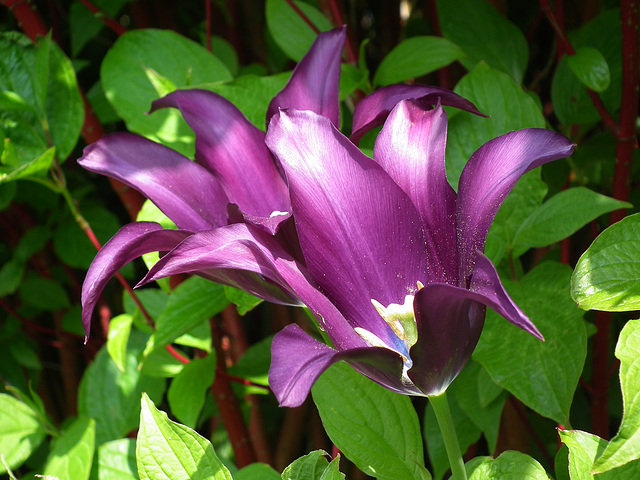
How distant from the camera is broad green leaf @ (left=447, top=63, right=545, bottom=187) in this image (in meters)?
0.63

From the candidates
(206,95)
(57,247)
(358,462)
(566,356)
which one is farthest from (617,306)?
(57,247)

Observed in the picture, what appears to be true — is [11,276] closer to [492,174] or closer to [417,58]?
[417,58]

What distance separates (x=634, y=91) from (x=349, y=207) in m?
0.37

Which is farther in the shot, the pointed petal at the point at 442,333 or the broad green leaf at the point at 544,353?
the broad green leaf at the point at 544,353

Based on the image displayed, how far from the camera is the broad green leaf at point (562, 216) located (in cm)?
56

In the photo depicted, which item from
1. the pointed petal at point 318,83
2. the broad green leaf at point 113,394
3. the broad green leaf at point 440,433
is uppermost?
the pointed petal at point 318,83

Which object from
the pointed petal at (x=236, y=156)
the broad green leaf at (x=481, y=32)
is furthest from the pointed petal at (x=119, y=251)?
the broad green leaf at (x=481, y=32)

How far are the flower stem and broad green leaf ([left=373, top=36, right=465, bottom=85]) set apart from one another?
38cm

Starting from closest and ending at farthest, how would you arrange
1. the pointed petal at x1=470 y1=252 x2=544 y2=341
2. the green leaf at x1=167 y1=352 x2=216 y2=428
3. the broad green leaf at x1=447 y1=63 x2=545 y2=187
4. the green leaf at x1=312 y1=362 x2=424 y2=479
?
the pointed petal at x1=470 y1=252 x2=544 y2=341, the green leaf at x1=312 y1=362 x2=424 y2=479, the broad green leaf at x1=447 y1=63 x2=545 y2=187, the green leaf at x1=167 y1=352 x2=216 y2=428

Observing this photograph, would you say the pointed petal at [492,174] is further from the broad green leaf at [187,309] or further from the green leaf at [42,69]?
the green leaf at [42,69]

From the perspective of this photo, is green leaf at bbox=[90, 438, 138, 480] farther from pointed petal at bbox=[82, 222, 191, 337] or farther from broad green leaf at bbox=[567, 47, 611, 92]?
broad green leaf at bbox=[567, 47, 611, 92]

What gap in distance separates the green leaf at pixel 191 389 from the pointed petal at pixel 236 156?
26 cm

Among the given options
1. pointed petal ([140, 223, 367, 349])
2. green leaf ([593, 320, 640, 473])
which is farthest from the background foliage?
pointed petal ([140, 223, 367, 349])

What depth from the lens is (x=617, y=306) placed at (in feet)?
1.44
